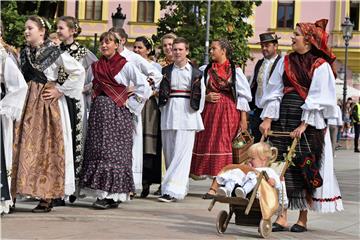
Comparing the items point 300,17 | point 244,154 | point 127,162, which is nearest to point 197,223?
point 127,162

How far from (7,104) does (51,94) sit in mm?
740

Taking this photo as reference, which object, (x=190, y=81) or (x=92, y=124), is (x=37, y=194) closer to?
(x=92, y=124)

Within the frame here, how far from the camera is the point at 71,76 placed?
8523 mm

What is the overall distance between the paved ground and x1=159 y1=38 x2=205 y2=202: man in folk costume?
0.42 meters

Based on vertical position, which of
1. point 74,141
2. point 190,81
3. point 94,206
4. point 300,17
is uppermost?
point 300,17

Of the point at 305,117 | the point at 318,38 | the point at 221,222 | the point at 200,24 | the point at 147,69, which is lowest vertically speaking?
the point at 221,222

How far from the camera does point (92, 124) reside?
902cm

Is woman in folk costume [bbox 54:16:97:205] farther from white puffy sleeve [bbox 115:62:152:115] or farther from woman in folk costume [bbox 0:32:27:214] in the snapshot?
woman in folk costume [bbox 0:32:27:214]

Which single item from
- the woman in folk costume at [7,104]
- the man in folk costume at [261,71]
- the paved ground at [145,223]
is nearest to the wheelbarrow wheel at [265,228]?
the paved ground at [145,223]

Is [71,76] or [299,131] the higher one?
[71,76]

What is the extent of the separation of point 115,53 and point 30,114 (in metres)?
1.28

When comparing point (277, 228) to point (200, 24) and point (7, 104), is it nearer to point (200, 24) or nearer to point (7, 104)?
point (7, 104)

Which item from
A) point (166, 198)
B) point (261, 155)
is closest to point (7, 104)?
point (261, 155)

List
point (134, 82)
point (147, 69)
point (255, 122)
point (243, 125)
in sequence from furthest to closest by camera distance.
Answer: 1. point (255, 122)
2. point (243, 125)
3. point (147, 69)
4. point (134, 82)
